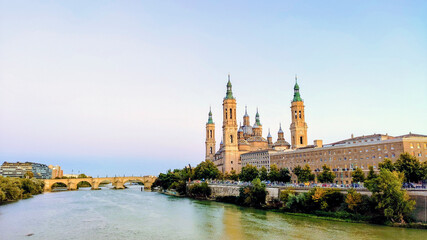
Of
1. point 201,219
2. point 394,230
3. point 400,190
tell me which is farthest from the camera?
point 201,219

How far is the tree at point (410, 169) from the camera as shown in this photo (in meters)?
47.8

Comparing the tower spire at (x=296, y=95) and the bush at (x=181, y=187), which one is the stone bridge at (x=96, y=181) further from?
the tower spire at (x=296, y=95)

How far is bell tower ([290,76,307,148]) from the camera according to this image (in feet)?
384

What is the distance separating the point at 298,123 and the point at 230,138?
27.1 meters

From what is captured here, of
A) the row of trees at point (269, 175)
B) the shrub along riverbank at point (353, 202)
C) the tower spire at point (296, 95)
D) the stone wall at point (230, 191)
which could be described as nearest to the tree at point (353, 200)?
the shrub along riverbank at point (353, 202)

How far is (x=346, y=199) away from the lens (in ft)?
146

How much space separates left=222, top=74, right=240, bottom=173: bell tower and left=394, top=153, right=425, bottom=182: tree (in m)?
84.0

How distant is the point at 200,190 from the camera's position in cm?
8775

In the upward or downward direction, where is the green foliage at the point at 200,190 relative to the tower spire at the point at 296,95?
downward

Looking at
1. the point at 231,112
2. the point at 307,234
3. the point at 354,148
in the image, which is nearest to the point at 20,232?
the point at 307,234

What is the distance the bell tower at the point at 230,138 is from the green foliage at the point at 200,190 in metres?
38.9

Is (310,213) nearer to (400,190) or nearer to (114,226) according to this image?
(400,190)

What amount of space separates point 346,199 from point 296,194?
1109 centimetres

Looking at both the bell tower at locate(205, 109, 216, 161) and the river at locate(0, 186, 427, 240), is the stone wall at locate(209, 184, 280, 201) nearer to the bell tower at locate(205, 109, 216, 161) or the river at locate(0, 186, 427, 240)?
the river at locate(0, 186, 427, 240)
